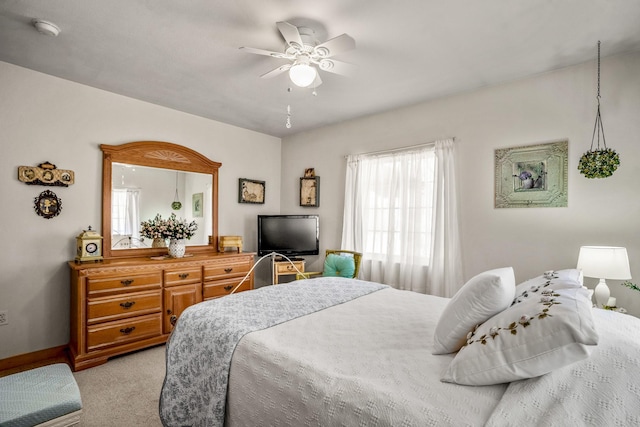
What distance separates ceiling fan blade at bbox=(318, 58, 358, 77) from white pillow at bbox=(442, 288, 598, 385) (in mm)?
2026

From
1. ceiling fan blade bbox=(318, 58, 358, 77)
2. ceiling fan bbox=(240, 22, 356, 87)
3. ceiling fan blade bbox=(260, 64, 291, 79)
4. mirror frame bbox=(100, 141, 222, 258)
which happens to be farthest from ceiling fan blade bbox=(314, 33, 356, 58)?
mirror frame bbox=(100, 141, 222, 258)

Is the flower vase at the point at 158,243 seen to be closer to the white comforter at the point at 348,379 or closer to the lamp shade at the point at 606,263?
the white comforter at the point at 348,379

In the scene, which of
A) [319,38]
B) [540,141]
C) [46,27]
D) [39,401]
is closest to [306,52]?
[319,38]

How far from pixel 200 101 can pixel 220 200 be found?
4.46 feet

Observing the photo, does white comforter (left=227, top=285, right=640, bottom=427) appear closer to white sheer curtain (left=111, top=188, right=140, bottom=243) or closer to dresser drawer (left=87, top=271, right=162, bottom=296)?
dresser drawer (left=87, top=271, right=162, bottom=296)

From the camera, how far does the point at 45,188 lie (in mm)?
2883

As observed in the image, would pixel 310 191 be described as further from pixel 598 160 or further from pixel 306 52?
pixel 598 160

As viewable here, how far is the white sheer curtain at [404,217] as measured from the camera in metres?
3.27

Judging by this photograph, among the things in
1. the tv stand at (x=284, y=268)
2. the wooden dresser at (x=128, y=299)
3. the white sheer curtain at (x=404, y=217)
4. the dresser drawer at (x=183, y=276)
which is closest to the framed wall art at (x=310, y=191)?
the white sheer curtain at (x=404, y=217)

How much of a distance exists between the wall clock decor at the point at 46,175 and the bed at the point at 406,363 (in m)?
2.25

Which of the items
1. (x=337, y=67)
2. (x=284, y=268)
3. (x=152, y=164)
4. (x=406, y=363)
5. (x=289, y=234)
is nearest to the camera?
(x=406, y=363)

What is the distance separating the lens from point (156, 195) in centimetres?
362

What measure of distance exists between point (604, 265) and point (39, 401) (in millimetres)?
3455

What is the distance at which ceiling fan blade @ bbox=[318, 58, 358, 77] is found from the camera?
2.31 meters
